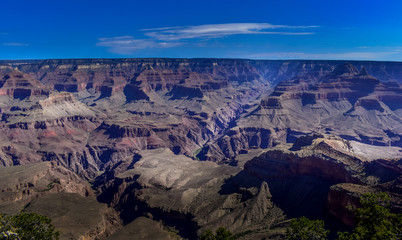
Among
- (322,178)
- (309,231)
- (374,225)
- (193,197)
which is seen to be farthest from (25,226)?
(322,178)

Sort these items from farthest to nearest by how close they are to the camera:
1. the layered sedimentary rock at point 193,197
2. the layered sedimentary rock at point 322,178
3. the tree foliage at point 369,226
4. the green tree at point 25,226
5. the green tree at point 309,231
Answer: the layered sedimentary rock at point 193,197, the layered sedimentary rock at point 322,178, the green tree at point 25,226, the green tree at point 309,231, the tree foliage at point 369,226

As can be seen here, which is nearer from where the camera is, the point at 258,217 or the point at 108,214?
the point at 258,217

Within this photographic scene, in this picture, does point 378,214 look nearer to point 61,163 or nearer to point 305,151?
point 305,151

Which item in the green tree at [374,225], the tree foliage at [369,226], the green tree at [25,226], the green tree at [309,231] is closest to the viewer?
the green tree at [374,225]

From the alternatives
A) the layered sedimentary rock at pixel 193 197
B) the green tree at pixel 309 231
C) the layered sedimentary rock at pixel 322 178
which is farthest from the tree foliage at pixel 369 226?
the layered sedimentary rock at pixel 193 197

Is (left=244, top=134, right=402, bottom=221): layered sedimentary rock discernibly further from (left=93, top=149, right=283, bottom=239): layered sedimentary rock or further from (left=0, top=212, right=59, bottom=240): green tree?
(left=0, top=212, right=59, bottom=240): green tree

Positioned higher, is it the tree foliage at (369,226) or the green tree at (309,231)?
the tree foliage at (369,226)

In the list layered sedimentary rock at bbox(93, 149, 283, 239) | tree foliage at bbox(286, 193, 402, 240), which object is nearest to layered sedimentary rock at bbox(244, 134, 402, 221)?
layered sedimentary rock at bbox(93, 149, 283, 239)

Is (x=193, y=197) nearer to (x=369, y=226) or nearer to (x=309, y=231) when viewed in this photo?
(x=309, y=231)

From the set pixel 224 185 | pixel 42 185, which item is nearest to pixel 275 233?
pixel 224 185

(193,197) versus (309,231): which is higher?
(309,231)

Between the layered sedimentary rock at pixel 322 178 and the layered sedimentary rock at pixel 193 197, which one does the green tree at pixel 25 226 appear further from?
the layered sedimentary rock at pixel 322 178
